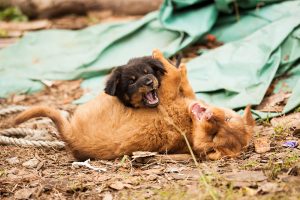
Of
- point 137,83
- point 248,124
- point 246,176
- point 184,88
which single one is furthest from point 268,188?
point 184,88

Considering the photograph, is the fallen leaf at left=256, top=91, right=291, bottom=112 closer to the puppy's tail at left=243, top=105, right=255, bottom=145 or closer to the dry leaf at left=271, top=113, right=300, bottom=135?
the dry leaf at left=271, top=113, right=300, bottom=135

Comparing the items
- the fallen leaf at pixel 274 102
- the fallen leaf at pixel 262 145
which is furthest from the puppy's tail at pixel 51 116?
the fallen leaf at pixel 274 102

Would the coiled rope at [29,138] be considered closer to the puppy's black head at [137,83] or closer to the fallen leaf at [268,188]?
the puppy's black head at [137,83]

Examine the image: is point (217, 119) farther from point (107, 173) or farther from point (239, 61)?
point (239, 61)

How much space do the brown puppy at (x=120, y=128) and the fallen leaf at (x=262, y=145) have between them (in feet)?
0.82

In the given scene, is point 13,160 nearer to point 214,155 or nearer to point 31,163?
point 31,163

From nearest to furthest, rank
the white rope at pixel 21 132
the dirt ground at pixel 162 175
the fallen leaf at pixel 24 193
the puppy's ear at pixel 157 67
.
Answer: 1. the dirt ground at pixel 162 175
2. the fallen leaf at pixel 24 193
3. the puppy's ear at pixel 157 67
4. the white rope at pixel 21 132

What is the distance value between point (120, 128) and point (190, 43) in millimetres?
3411

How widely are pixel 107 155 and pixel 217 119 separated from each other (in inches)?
44.8

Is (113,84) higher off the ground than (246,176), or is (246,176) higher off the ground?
(113,84)

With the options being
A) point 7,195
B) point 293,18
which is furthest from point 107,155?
point 293,18

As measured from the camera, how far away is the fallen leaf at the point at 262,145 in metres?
5.38

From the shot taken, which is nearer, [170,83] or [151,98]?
[151,98]

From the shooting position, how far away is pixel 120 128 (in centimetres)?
529
